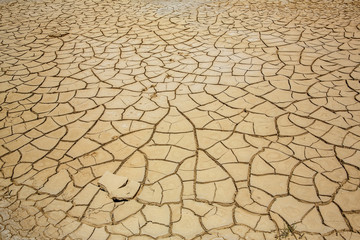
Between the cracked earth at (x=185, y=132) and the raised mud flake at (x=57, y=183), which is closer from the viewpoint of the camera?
the cracked earth at (x=185, y=132)

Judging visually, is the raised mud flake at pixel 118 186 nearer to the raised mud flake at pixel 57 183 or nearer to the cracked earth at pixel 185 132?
the cracked earth at pixel 185 132

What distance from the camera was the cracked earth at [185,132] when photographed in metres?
1.84

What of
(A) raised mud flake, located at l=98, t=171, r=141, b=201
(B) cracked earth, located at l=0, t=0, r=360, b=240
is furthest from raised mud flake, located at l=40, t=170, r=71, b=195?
(A) raised mud flake, located at l=98, t=171, r=141, b=201

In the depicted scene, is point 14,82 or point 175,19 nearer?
point 14,82

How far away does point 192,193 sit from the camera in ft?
6.57

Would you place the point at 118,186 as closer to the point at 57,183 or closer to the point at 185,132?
the point at 57,183

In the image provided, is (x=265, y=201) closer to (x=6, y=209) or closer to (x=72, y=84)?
(x=6, y=209)

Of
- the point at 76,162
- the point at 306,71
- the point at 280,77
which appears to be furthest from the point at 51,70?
the point at 306,71

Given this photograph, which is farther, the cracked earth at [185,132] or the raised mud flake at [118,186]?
the raised mud flake at [118,186]

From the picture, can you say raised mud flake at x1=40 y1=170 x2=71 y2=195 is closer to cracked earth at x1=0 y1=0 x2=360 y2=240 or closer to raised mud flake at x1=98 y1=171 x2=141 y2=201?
cracked earth at x1=0 y1=0 x2=360 y2=240

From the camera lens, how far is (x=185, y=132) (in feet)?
8.46

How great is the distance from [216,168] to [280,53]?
2.53 m

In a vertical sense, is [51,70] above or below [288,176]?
above

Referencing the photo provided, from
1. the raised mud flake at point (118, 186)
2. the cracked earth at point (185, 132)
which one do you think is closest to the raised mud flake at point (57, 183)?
the cracked earth at point (185, 132)
